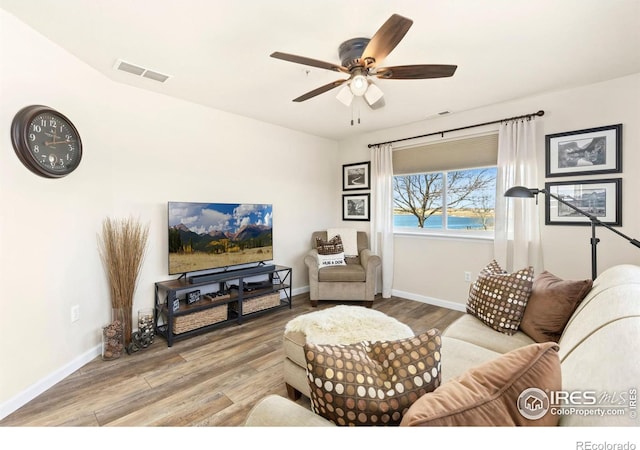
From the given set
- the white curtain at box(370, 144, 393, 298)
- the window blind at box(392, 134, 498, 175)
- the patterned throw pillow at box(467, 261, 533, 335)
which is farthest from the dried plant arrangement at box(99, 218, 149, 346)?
the window blind at box(392, 134, 498, 175)

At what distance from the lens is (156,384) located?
2086 millimetres

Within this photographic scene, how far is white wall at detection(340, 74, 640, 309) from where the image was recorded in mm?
2580

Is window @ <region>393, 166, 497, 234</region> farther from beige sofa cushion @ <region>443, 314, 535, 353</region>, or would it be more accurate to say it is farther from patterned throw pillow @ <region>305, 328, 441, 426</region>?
patterned throw pillow @ <region>305, 328, 441, 426</region>

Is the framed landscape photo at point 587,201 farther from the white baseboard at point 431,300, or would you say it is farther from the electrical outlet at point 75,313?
the electrical outlet at point 75,313

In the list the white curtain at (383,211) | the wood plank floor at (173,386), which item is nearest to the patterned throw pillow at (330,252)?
the white curtain at (383,211)

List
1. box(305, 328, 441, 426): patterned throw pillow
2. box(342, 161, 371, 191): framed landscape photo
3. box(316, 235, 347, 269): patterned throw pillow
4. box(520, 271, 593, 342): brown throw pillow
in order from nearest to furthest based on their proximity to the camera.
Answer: box(305, 328, 441, 426): patterned throw pillow < box(520, 271, 593, 342): brown throw pillow < box(316, 235, 347, 269): patterned throw pillow < box(342, 161, 371, 191): framed landscape photo

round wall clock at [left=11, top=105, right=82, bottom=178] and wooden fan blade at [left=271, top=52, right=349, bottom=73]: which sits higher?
wooden fan blade at [left=271, top=52, right=349, bottom=73]

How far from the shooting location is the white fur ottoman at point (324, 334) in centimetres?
177

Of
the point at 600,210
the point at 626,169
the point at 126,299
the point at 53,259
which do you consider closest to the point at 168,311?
the point at 126,299

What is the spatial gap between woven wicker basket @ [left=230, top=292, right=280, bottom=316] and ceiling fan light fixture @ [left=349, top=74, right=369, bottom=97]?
97.8 inches

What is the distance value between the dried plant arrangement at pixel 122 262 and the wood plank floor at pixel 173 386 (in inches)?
17.8

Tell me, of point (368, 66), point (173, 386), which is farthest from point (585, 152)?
point (173, 386)

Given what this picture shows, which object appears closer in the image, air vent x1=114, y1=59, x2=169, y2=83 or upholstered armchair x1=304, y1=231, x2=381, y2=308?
air vent x1=114, y1=59, x2=169, y2=83
